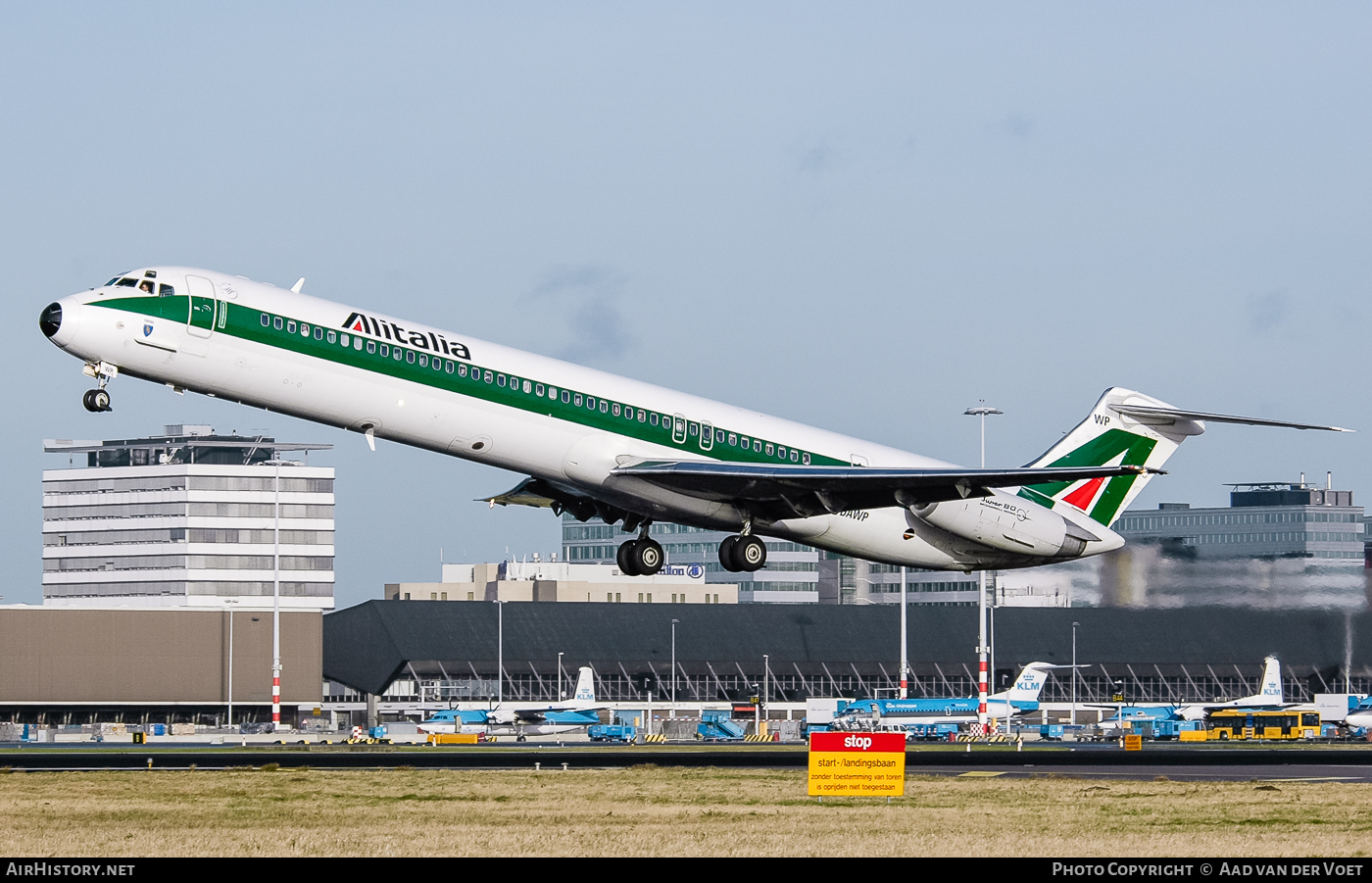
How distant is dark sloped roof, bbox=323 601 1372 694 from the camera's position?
136 metres

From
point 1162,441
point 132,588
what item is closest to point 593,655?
point 132,588

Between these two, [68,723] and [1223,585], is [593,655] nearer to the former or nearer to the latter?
[68,723]

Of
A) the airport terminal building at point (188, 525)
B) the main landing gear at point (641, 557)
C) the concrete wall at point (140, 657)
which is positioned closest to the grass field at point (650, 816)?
the main landing gear at point (641, 557)

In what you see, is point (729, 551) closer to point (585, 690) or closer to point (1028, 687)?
point (1028, 687)

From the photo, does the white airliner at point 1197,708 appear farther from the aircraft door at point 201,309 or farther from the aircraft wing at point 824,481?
the aircraft door at point 201,309

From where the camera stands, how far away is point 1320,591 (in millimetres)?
89562

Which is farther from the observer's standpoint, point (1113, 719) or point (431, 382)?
point (1113, 719)

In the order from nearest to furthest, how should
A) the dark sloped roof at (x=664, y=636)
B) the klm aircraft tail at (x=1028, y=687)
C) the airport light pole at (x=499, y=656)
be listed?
the klm aircraft tail at (x=1028, y=687), the dark sloped roof at (x=664, y=636), the airport light pole at (x=499, y=656)

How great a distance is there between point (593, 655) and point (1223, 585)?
61.4m

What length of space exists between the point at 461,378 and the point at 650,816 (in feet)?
35.8

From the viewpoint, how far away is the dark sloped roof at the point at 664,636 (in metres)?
136

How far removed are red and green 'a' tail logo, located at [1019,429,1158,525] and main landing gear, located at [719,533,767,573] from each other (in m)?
9.24

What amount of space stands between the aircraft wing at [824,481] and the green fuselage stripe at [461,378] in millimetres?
783

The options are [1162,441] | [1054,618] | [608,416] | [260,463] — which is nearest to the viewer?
[608,416]
